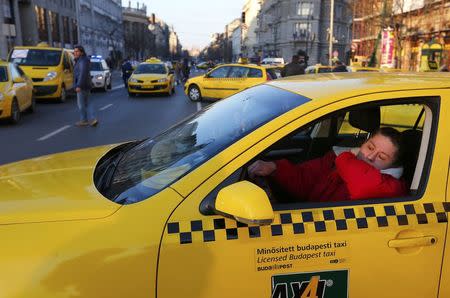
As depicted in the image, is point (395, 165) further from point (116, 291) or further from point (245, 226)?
point (116, 291)

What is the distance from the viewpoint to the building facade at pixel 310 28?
86.9 m

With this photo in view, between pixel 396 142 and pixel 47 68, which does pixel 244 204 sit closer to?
pixel 396 142

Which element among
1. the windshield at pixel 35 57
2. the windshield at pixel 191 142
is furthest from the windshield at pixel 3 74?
the windshield at pixel 191 142

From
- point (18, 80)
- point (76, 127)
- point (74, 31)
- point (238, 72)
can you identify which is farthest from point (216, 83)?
point (74, 31)

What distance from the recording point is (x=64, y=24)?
56719 millimetres

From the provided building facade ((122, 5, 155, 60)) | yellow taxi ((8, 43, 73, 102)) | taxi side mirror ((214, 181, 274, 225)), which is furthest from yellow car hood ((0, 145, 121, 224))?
building facade ((122, 5, 155, 60))

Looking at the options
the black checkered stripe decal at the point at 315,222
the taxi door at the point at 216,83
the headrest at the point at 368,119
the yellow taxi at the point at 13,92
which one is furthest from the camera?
the taxi door at the point at 216,83

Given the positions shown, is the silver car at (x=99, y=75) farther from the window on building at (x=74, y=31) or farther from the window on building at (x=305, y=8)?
the window on building at (x=305, y=8)

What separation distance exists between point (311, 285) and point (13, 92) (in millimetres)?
10653

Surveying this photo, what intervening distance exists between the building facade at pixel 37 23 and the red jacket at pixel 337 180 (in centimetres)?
3968

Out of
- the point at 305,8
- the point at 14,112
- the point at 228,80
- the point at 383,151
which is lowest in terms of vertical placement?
the point at 14,112

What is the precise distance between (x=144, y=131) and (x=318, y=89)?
337 inches

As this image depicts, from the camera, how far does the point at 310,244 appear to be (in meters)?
1.93

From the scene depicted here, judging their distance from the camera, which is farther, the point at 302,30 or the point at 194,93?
the point at 302,30
